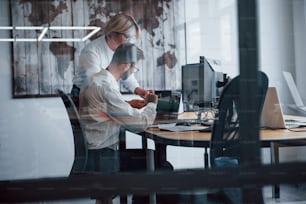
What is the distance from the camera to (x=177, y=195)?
1232mm

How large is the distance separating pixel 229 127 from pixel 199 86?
Answer: 0.95 m

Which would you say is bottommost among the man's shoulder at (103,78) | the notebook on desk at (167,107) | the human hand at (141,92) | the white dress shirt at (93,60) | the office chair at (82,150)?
the office chair at (82,150)

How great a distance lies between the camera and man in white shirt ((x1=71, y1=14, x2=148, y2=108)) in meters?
2.13

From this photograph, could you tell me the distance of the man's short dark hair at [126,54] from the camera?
2.15 metres

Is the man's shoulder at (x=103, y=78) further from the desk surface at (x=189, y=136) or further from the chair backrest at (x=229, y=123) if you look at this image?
the chair backrest at (x=229, y=123)

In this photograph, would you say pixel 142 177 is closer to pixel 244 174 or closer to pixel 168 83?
pixel 244 174

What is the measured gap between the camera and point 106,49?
2133mm

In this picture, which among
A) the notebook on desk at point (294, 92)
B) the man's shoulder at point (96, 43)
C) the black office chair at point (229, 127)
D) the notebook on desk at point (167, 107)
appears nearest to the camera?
the black office chair at point (229, 127)

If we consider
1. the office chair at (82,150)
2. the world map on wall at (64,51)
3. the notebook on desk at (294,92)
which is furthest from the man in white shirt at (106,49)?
the notebook on desk at (294,92)

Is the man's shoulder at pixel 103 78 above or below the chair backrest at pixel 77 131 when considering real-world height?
above

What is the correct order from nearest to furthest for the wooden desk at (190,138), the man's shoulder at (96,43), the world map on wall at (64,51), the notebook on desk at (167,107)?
the wooden desk at (190,138)
the man's shoulder at (96,43)
the notebook on desk at (167,107)
the world map on wall at (64,51)

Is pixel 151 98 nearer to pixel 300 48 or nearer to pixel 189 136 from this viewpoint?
pixel 189 136

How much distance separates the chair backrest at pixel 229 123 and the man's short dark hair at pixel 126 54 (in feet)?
1.94

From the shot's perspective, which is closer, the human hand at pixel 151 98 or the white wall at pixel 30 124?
the human hand at pixel 151 98
